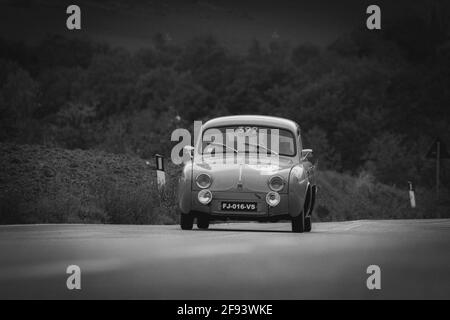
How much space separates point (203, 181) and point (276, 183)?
→ 1136 millimetres

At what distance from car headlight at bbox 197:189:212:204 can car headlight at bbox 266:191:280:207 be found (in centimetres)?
89

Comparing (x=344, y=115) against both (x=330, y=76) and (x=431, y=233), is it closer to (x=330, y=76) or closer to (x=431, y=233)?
(x=330, y=76)

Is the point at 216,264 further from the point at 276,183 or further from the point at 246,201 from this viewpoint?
the point at 276,183

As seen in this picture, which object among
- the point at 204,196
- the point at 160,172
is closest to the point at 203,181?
the point at 204,196

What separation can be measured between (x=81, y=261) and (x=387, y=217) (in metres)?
25.5

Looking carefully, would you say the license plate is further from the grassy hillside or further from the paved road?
the grassy hillside

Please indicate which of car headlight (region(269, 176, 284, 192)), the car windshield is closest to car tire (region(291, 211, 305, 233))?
car headlight (region(269, 176, 284, 192))

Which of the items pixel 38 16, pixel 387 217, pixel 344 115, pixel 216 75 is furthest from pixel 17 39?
pixel 387 217

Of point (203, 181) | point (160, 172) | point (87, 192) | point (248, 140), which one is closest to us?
point (203, 181)

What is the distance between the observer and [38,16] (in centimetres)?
16238

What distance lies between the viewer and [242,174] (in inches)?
692

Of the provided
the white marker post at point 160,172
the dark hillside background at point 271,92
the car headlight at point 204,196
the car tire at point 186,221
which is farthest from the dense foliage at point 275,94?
the car headlight at point 204,196
